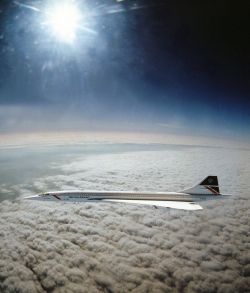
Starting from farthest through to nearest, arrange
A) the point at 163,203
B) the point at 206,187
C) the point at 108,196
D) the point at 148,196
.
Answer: the point at 206,187 → the point at 148,196 → the point at 108,196 → the point at 163,203

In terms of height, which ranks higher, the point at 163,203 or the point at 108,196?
the point at 108,196

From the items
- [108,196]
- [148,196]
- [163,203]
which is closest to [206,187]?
[163,203]

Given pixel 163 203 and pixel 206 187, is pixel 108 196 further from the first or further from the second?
pixel 206 187

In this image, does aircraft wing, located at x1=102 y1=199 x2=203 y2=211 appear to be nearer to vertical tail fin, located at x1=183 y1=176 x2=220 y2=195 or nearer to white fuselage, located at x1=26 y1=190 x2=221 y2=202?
white fuselage, located at x1=26 y1=190 x2=221 y2=202

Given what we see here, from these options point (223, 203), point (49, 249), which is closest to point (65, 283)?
point (49, 249)

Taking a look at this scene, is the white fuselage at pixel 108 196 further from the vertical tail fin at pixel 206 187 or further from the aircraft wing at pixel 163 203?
the vertical tail fin at pixel 206 187

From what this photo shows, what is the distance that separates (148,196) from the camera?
81.0ft

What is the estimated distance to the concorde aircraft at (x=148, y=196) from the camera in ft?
79.0

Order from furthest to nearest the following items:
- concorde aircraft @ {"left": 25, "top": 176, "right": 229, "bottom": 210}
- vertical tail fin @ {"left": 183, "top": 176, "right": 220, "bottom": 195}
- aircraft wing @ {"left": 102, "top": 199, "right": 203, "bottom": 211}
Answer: vertical tail fin @ {"left": 183, "top": 176, "right": 220, "bottom": 195}, concorde aircraft @ {"left": 25, "top": 176, "right": 229, "bottom": 210}, aircraft wing @ {"left": 102, "top": 199, "right": 203, "bottom": 211}

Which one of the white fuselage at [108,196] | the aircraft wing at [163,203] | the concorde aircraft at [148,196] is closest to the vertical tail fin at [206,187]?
the concorde aircraft at [148,196]

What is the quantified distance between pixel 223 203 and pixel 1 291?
142 ft

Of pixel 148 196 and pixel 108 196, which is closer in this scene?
pixel 108 196

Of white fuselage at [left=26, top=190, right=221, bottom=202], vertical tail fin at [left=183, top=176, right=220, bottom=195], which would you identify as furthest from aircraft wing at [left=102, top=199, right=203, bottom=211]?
vertical tail fin at [left=183, top=176, right=220, bottom=195]

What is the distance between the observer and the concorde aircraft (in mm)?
24078
